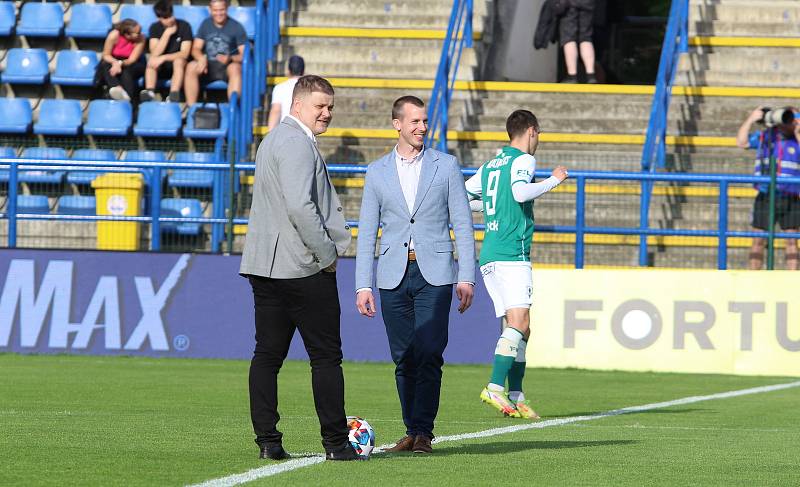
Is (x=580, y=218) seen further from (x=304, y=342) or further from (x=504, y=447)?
(x=304, y=342)

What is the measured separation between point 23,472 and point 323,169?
6.24 feet

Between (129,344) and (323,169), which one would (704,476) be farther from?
(129,344)

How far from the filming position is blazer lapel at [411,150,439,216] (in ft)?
27.1

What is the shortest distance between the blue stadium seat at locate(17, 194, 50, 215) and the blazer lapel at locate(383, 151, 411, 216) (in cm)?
867

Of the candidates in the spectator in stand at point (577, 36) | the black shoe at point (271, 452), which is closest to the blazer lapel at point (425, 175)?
the black shoe at point (271, 452)

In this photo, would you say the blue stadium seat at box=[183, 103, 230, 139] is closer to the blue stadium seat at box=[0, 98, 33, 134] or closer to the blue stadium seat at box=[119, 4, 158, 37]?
the blue stadium seat at box=[0, 98, 33, 134]

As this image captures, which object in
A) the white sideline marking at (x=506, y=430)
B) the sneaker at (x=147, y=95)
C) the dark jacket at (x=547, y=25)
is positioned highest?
the dark jacket at (x=547, y=25)

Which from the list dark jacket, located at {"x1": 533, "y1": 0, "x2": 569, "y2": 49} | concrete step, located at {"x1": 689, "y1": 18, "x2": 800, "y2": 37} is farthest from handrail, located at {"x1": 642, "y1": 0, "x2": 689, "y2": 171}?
dark jacket, located at {"x1": 533, "y1": 0, "x2": 569, "y2": 49}

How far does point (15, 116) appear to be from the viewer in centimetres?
2102

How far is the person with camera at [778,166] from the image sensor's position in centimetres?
1570

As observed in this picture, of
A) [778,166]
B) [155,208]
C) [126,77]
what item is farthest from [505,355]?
[126,77]

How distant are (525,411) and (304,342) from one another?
3.50 m

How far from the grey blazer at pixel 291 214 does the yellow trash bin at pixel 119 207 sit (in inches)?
351

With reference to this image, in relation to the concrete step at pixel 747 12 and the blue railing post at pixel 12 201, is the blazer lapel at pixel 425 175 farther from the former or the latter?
the concrete step at pixel 747 12
